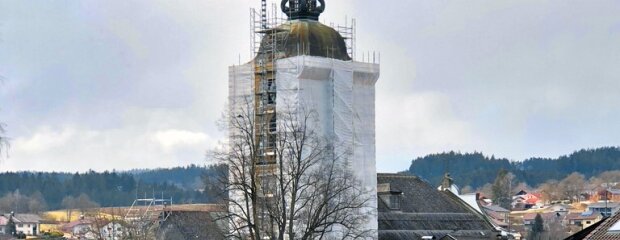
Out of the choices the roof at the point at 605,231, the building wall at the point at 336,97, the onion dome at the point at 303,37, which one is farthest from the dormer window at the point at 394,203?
the roof at the point at 605,231

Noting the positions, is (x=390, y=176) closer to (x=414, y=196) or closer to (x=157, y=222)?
(x=414, y=196)

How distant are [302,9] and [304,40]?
2491 mm

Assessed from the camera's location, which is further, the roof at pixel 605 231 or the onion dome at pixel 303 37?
the onion dome at pixel 303 37

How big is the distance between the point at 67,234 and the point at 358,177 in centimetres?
11743

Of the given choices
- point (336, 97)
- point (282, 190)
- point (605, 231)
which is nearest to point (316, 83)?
point (336, 97)

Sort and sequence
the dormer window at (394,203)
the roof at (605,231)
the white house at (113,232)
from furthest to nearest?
the white house at (113,232) < the dormer window at (394,203) < the roof at (605,231)

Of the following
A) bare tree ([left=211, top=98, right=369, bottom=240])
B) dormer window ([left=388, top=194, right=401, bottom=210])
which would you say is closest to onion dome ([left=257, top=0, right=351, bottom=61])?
bare tree ([left=211, top=98, right=369, bottom=240])

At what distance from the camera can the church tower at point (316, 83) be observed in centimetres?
8062

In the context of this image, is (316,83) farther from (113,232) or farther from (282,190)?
(113,232)

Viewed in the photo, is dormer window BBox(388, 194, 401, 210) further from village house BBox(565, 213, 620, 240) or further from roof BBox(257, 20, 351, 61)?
village house BBox(565, 213, 620, 240)

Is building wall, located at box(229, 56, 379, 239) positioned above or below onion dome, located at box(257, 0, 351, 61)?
below

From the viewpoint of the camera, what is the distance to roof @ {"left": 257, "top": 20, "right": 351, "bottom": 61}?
268ft

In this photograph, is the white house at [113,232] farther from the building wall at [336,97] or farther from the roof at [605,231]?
the roof at [605,231]

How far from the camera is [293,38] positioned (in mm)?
81875
